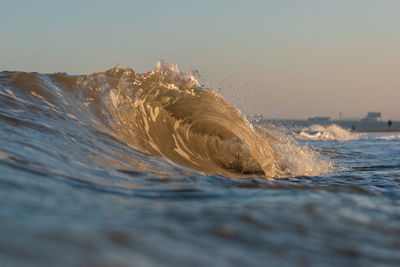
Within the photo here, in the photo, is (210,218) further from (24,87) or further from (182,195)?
(24,87)

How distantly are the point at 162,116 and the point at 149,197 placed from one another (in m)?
3.83

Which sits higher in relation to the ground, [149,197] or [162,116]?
[162,116]

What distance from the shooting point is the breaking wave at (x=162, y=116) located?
4.92 metres

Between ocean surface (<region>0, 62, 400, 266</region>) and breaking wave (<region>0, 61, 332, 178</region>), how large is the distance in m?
0.03

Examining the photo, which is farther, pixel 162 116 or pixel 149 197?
pixel 162 116

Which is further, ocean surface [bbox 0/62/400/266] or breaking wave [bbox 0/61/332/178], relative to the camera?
breaking wave [bbox 0/61/332/178]

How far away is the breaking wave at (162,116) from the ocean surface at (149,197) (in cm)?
3

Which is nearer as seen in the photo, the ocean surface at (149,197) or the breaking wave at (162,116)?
the ocean surface at (149,197)

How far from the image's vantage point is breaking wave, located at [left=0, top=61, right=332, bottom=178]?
492 centimetres

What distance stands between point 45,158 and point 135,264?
1961 mm

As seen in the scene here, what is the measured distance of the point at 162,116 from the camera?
20.3 feet

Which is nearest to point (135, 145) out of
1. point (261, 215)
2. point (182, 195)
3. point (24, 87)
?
point (24, 87)

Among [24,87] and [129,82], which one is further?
[129,82]

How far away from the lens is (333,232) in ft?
6.31
